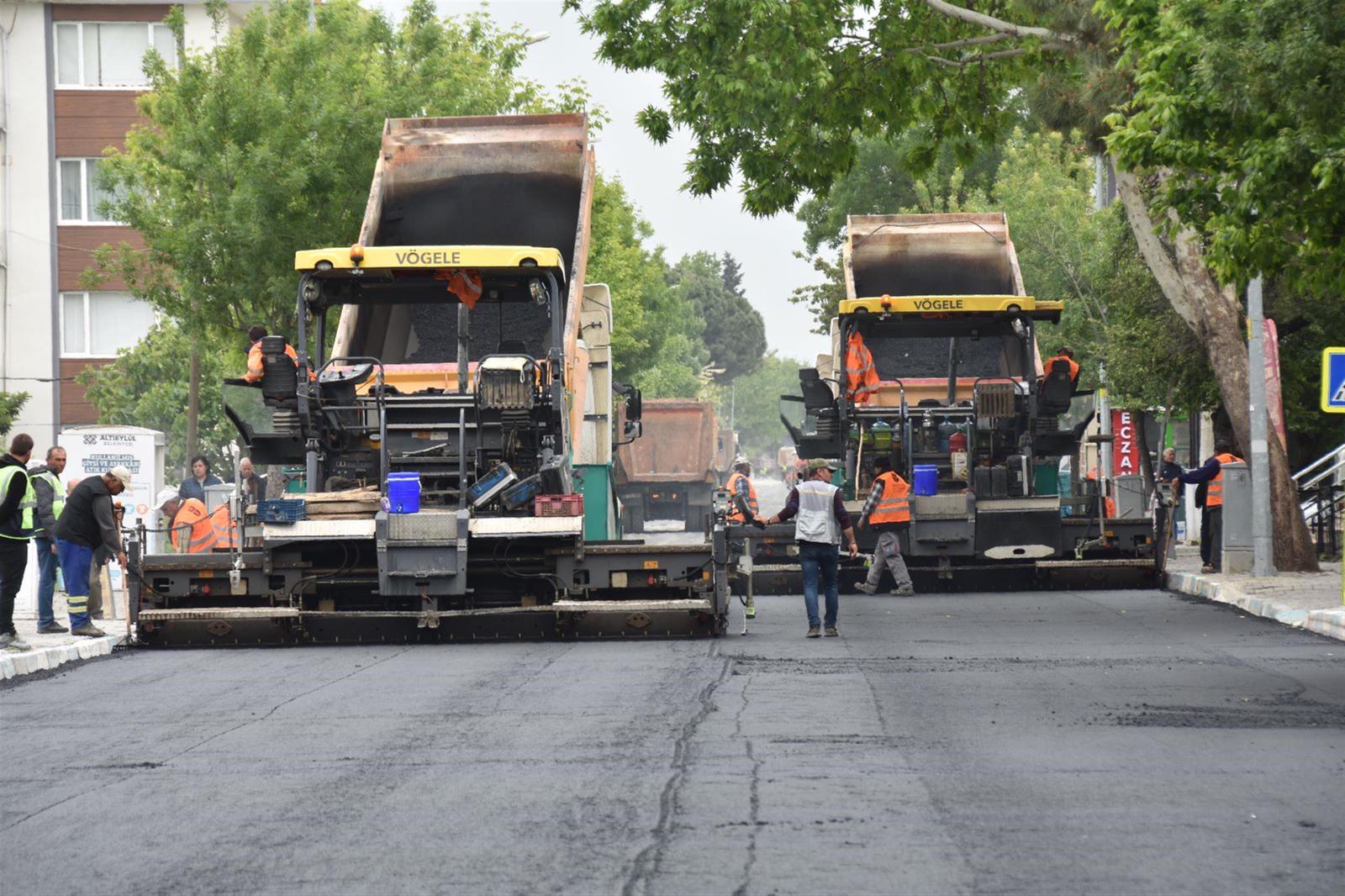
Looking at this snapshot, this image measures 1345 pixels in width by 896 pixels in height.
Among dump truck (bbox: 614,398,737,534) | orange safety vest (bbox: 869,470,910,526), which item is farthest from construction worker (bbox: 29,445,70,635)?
dump truck (bbox: 614,398,737,534)

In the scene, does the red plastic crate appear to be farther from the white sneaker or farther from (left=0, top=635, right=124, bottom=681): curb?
the white sneaker

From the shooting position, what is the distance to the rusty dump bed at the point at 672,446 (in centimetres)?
4181

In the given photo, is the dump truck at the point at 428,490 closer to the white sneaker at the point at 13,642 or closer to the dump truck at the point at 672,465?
the white sneaker at the point at 13,642

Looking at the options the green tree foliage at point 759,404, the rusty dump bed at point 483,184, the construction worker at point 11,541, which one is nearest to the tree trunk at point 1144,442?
the rusty dump bed at point 483,184

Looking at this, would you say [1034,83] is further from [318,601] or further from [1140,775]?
[1140,775]

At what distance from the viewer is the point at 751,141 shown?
20.1 m

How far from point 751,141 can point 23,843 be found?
46.3 feet

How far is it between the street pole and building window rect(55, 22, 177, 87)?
28.8 meters

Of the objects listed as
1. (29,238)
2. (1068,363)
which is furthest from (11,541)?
(29,238)

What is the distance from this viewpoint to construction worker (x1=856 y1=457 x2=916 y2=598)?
756 inches

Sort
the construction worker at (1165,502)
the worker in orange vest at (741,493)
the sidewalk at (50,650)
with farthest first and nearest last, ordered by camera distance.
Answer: the worker in orange vest at (741,493)
the construction worker at (1165,502)
the sidewalk at (50,650)

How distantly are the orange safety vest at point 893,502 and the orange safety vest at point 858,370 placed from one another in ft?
4.54

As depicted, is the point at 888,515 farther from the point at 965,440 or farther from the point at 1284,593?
the point at 1284,593

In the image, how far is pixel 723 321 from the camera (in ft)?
447
